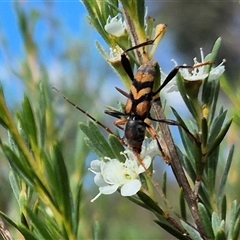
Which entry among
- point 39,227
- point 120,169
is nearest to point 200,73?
point 120,169

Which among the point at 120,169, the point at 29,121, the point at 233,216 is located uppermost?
the point at 29,121

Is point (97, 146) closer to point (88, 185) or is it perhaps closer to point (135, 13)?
point (135, 13)

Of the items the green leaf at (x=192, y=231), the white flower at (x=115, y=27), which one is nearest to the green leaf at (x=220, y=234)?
the green leaf at (x=192, y=231)

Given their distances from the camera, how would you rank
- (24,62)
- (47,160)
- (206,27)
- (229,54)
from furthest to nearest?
(206,27) → (229,54) → (24,62) → (47,160)

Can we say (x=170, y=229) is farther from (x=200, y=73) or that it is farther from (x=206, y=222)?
(x=200, y=73)

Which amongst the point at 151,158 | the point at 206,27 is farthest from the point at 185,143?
the point at 206,27
